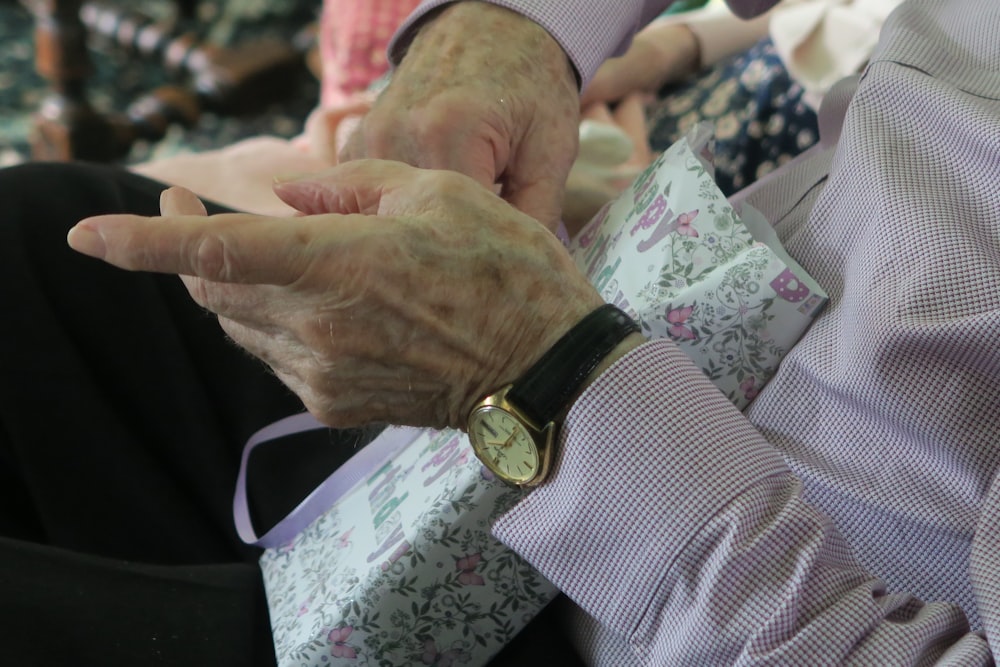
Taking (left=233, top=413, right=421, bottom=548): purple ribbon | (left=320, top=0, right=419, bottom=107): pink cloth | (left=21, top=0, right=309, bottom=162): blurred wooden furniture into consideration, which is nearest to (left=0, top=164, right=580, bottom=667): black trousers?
(left=233, top=413, right=421, bottom=548): purple ribbon

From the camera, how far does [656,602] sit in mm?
519

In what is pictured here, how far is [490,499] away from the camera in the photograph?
1.85 ft

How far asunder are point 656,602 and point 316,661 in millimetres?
233

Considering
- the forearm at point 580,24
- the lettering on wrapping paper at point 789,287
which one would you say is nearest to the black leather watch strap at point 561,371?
the lettering on wrapping paper at point 789,287

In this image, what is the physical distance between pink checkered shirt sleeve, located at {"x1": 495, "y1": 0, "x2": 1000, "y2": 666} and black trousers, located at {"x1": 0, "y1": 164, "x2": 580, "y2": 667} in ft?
0.49

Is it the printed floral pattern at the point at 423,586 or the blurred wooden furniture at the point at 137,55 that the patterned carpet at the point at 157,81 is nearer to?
the blurred wooden furniture at the point at 137,55

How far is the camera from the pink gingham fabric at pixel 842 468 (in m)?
0.50

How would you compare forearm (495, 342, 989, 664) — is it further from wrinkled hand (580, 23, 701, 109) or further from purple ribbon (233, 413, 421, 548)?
wrinkled hand (580, 23, 701, 109)

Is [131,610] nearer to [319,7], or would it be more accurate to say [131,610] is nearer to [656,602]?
[656,602]

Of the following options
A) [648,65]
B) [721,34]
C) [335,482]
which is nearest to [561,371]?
[335,482]

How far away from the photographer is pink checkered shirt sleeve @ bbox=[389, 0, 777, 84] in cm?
78

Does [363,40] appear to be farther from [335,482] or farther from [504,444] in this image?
[504,444]

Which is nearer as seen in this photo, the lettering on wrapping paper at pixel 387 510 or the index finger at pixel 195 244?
the index finger at pixel 195 244

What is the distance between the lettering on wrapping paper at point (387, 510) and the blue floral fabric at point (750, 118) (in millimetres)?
561
